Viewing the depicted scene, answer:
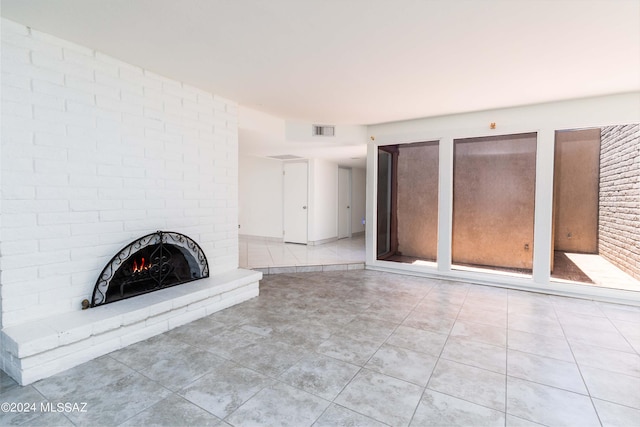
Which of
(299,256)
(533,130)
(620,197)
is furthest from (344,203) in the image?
(620,197)

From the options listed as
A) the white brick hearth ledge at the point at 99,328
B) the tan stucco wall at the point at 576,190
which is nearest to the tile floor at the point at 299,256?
the white brick hearth ledge at the point at 99,328

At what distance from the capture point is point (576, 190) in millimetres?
3969

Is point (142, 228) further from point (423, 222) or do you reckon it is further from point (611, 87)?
point (611, 87)

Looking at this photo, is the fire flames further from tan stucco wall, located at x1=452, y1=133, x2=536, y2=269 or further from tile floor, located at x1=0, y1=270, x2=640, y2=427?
tan stucco wall, located at x1=452, y1=133, x2=536, y2=269

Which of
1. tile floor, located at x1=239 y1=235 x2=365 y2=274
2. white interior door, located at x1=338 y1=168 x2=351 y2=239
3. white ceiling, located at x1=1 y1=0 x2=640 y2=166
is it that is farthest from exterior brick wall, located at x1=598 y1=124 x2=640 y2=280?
white interior door, located at x1=338 y1=168 x2=351 y2=239

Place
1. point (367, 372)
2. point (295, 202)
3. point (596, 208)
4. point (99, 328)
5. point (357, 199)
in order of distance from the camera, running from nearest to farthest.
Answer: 1. point (367, 372)
2. point (99, 328)
3. point (596, 208)
4. point (295, 202)
5. point (357, 199)

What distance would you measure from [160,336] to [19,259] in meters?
1.18

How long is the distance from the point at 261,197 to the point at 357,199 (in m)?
2.79

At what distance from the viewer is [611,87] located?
333 cm

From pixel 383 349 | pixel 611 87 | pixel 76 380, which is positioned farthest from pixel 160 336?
pixel 611 87

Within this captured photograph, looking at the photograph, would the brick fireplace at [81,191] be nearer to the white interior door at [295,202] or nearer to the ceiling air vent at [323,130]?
the ceiling air vent at [323,130]

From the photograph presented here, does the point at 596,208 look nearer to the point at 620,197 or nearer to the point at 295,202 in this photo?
the point at 620,197

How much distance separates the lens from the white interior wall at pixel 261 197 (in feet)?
24.4

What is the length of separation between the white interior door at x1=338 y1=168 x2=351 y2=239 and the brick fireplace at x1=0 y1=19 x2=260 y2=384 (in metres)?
4.92
